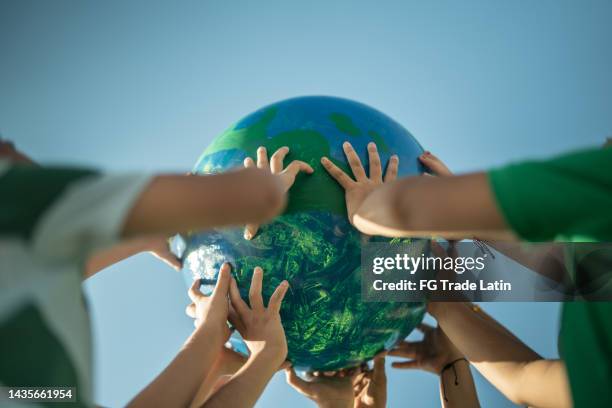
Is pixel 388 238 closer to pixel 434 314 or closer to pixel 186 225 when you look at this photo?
pixel 434 314

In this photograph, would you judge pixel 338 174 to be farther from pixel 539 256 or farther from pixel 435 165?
pixel 539 256

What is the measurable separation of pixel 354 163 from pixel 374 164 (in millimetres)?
110

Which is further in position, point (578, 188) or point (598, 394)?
point (598, 394)

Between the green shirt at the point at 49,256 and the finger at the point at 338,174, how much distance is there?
1474 mm

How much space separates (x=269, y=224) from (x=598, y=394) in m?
1.63

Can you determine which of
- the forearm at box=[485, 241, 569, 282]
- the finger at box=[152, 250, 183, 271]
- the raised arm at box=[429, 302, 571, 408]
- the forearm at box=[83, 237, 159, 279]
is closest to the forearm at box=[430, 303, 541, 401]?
the raised arm at box=[429, 302, 571, 408]

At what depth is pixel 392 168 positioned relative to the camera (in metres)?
2.91

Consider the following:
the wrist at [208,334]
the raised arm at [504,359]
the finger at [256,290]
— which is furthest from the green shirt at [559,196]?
the wrist at [208,334]

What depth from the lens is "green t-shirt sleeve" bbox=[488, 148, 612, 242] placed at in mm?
1531

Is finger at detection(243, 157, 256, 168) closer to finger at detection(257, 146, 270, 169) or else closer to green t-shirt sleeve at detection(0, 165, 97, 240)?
finger at detection(257, 146, 270, 169)

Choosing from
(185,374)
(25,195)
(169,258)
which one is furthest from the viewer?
(169,258)

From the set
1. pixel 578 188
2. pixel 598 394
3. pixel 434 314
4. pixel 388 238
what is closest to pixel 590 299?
pixel 598 394

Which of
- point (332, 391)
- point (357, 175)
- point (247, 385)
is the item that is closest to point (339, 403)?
point (332, 391)

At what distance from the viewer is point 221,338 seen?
2861 millimetres
